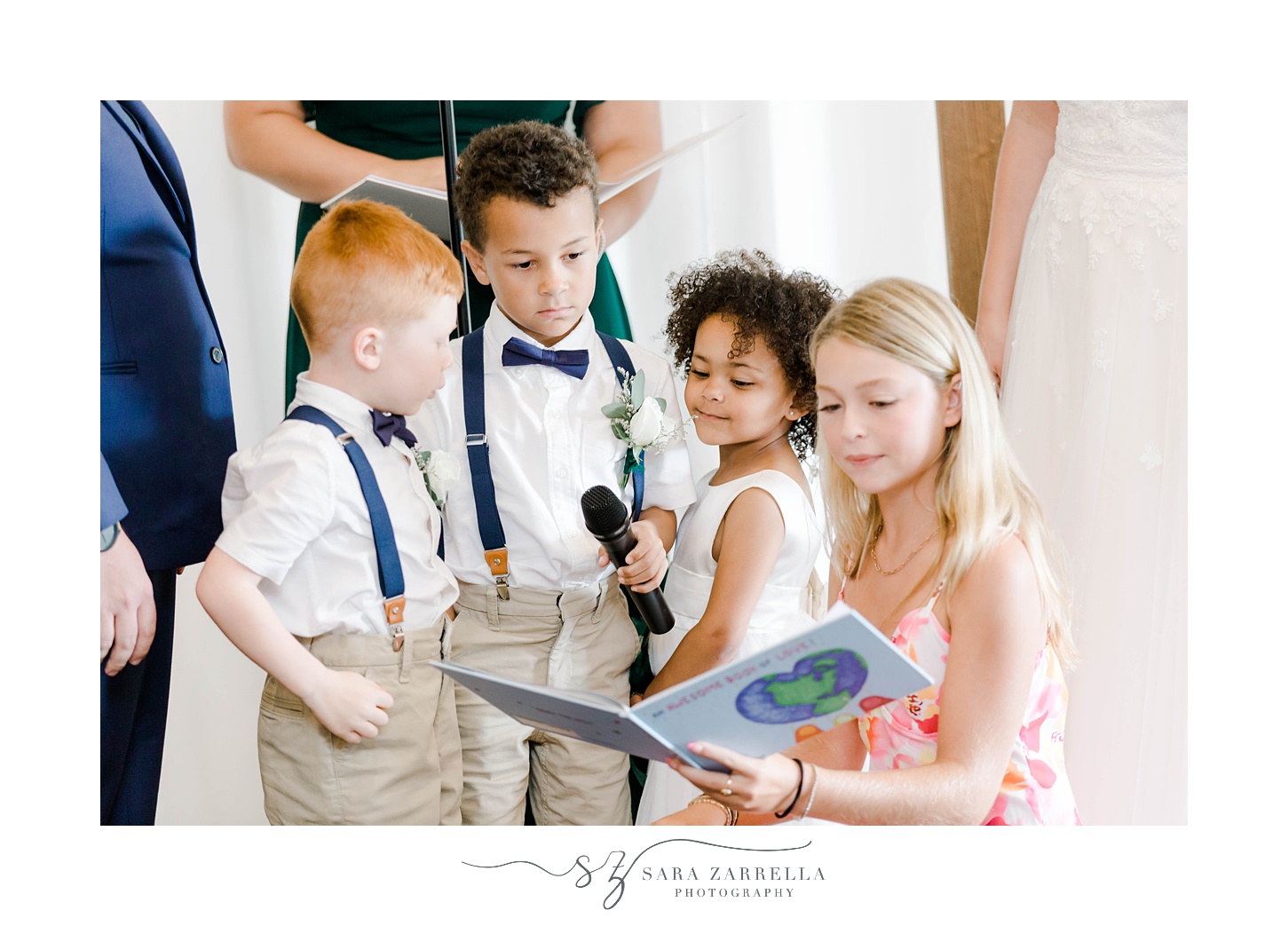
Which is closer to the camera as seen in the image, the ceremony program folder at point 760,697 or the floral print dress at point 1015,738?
the ceremony program folder at point 760,697

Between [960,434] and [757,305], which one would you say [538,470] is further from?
[960,434]

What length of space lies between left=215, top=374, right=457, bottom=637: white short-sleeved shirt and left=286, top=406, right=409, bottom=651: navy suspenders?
10 millimetres

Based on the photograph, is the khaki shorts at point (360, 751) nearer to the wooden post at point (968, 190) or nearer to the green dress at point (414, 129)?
the green dress at point (414, 129)

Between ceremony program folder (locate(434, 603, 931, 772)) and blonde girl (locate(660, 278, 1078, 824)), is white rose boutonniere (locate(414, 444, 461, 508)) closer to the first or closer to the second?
ceremony program folder (locate(434, 603, 931, 772))

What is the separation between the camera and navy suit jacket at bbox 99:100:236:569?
61.3 inches

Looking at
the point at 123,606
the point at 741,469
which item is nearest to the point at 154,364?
the point at 123,606

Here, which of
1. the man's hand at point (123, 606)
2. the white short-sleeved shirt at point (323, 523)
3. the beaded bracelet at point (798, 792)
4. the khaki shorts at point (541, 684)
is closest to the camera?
the beaded bracelet at point (798, 792)

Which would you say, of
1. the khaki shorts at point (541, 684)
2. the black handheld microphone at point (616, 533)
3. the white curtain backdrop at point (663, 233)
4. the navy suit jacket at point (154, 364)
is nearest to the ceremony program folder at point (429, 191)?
the white curtain backdrop at point (663, 233)

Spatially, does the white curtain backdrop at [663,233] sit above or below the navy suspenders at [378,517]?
above

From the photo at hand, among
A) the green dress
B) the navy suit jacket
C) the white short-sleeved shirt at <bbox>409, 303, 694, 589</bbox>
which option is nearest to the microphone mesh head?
the white short-sleeved shirt at <bbox>409, 303, 694, 589</bbox>

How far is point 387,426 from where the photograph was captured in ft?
4.91

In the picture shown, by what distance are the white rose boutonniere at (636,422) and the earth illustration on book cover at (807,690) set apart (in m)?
0.52

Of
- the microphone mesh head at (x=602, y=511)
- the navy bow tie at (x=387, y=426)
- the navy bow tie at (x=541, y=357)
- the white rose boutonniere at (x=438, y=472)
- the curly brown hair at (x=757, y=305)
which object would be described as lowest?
the microphone mesh head at (x=602, y=511)

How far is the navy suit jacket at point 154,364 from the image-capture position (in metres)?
1.56
